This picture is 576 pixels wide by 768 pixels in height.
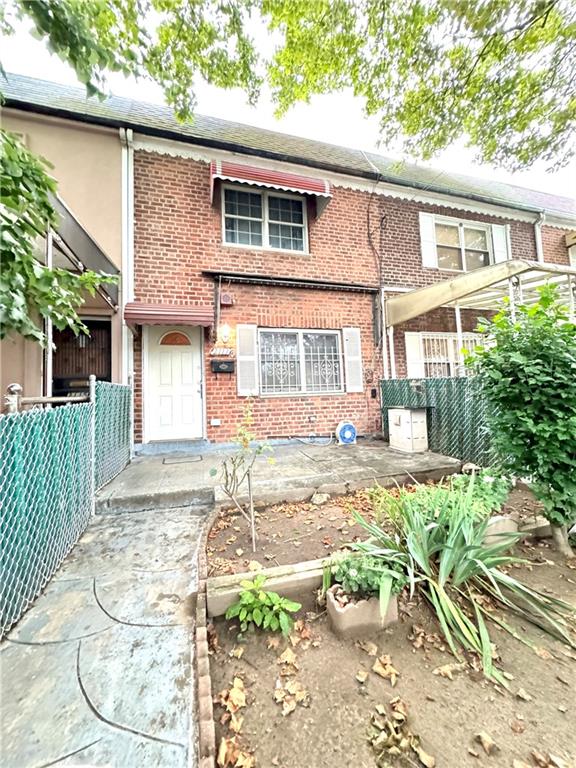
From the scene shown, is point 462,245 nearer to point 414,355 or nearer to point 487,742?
point 414,355

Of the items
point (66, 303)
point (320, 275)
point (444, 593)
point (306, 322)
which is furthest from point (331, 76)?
point (444, 593)

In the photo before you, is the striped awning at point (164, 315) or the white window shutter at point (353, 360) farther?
the white window shutter at point (353, 360)

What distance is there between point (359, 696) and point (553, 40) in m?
9.33

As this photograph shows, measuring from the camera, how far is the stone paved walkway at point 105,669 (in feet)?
4.17

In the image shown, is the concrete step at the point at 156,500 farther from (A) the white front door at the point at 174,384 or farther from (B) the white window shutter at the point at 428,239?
(B) the white window shutter at the point at 428,239

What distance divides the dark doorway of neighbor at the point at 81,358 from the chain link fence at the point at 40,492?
3.24 metres

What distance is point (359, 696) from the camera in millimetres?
1596

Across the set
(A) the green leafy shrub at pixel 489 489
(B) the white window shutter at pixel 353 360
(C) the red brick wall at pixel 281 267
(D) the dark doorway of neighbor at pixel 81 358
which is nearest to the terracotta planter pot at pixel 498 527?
(A) the green leafy shrub at pixel 489 489

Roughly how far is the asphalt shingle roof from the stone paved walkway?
665cm

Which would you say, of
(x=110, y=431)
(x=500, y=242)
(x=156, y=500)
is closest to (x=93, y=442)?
(x=110, y=431)

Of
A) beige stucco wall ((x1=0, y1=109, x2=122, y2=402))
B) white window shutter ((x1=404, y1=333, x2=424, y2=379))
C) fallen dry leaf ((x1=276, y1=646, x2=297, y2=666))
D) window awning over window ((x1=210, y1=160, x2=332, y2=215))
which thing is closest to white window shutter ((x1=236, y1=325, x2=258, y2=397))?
beige stucco wall ((x1=0, y1=109, x2=122, y2=402))

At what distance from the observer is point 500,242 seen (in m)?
9.12

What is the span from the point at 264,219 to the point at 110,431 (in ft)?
18.6

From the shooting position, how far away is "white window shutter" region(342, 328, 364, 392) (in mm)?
7539
